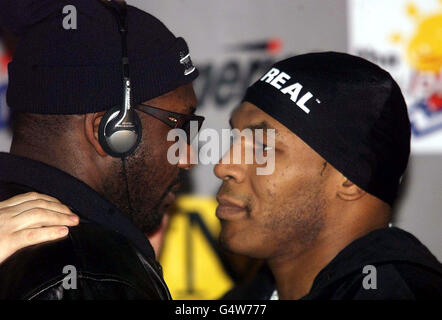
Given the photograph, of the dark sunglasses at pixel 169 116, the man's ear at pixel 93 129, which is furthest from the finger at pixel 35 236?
the dark sunglasses at pixel 169 116

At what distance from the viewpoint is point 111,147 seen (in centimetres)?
162

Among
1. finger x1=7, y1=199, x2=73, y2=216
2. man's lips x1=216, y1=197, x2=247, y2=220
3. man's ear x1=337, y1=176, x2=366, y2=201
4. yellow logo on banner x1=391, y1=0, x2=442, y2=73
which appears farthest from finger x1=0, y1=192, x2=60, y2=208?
yellow logo on banner x1=391, y1=0, x2=442, y2=73

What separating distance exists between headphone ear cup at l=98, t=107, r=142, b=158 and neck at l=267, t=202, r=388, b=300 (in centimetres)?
72

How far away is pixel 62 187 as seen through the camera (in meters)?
1.49

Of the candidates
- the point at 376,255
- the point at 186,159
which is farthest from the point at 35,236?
the point at 376,255

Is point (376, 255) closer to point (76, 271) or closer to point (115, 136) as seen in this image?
point (115, 136)

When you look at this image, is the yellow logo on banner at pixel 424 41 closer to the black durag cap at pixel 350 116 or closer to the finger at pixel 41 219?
the black durag cap at pixel 350 116

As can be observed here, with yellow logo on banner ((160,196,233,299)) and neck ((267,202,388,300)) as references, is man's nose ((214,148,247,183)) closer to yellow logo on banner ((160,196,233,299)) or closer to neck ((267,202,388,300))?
neck ((267,202,388,300))

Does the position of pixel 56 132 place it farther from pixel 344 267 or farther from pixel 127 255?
pixel 344 267

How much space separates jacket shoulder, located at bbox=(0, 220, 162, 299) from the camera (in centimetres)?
120

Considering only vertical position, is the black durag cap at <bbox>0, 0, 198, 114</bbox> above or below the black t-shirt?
above

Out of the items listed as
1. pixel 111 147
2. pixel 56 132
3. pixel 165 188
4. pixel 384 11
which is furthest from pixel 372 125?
pixel 384 11

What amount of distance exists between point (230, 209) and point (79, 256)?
2.90ft
